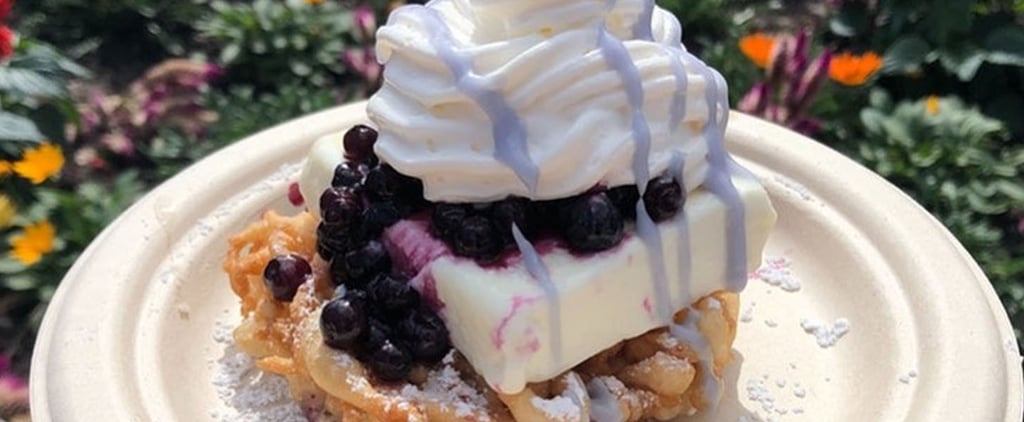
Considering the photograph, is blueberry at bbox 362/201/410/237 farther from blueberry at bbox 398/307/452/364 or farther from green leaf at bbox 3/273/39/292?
green leaf at bbox 3/273/39/292

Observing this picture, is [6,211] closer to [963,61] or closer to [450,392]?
[450,392]

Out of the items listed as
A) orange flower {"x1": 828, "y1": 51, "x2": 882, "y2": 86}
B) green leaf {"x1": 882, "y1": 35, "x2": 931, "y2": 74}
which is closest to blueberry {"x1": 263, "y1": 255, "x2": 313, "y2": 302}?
orange flower {"x1": 828, "y1": 51, "x2": 882, "y2": 86}

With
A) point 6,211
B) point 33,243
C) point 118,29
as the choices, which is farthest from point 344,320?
point 118,29

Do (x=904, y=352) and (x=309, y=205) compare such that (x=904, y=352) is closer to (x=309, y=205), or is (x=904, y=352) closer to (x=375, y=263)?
(x=375, y=263)

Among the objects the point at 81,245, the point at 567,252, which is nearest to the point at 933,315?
the point at 567,252

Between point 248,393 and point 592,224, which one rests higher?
point 592,224

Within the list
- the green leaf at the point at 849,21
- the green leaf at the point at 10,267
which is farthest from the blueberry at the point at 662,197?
the green leaf at the point at 849,21

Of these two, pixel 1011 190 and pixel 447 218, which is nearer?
pixel 447 218

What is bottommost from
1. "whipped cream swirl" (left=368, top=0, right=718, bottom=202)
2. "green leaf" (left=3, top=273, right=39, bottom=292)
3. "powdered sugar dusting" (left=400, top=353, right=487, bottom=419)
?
"green leaf" (left=3, top=273, right=39, bottom=292)
